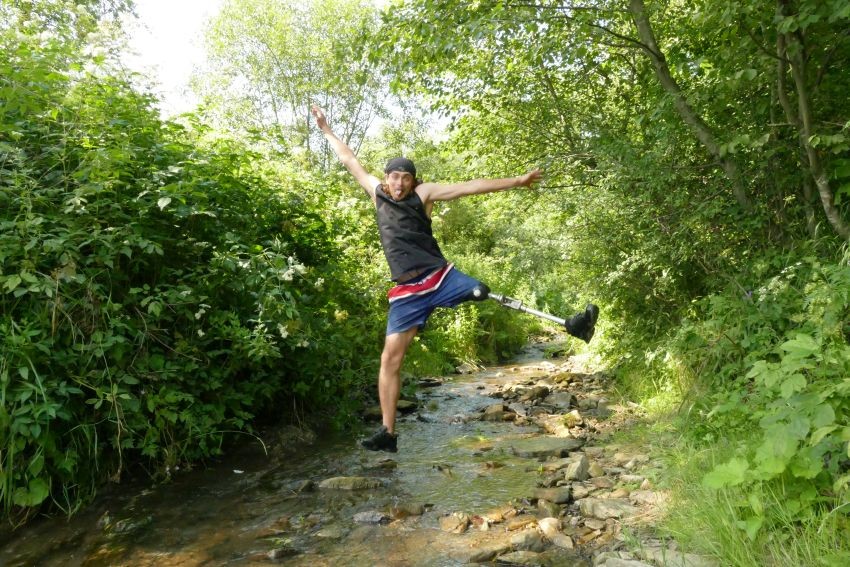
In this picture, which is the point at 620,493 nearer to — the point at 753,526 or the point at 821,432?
the point at 753,526

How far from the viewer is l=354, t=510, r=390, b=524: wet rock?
3830 millimetres

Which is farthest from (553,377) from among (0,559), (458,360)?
(0,559)

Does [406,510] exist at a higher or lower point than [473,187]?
lower

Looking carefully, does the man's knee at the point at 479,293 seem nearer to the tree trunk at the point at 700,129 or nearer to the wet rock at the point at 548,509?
the wet rock at the point at 548,509

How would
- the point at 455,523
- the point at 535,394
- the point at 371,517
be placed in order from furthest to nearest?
the point at 535,394 < the point at 371,517 < the point at 455,523

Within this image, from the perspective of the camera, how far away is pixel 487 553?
10.4ft

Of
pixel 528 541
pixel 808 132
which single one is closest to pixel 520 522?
pixel 528 541

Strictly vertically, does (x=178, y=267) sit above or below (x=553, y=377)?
above

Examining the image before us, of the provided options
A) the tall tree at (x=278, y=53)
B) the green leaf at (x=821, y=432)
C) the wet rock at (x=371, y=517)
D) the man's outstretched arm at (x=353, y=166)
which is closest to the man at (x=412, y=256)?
the man's outstretched arm at (x=353, y=166)

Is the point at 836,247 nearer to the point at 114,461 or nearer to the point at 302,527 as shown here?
the point at 302,527

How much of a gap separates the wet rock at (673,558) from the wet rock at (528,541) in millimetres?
587

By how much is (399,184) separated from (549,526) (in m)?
2.62

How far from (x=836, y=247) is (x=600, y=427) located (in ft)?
8.71

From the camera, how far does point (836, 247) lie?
4605mm
